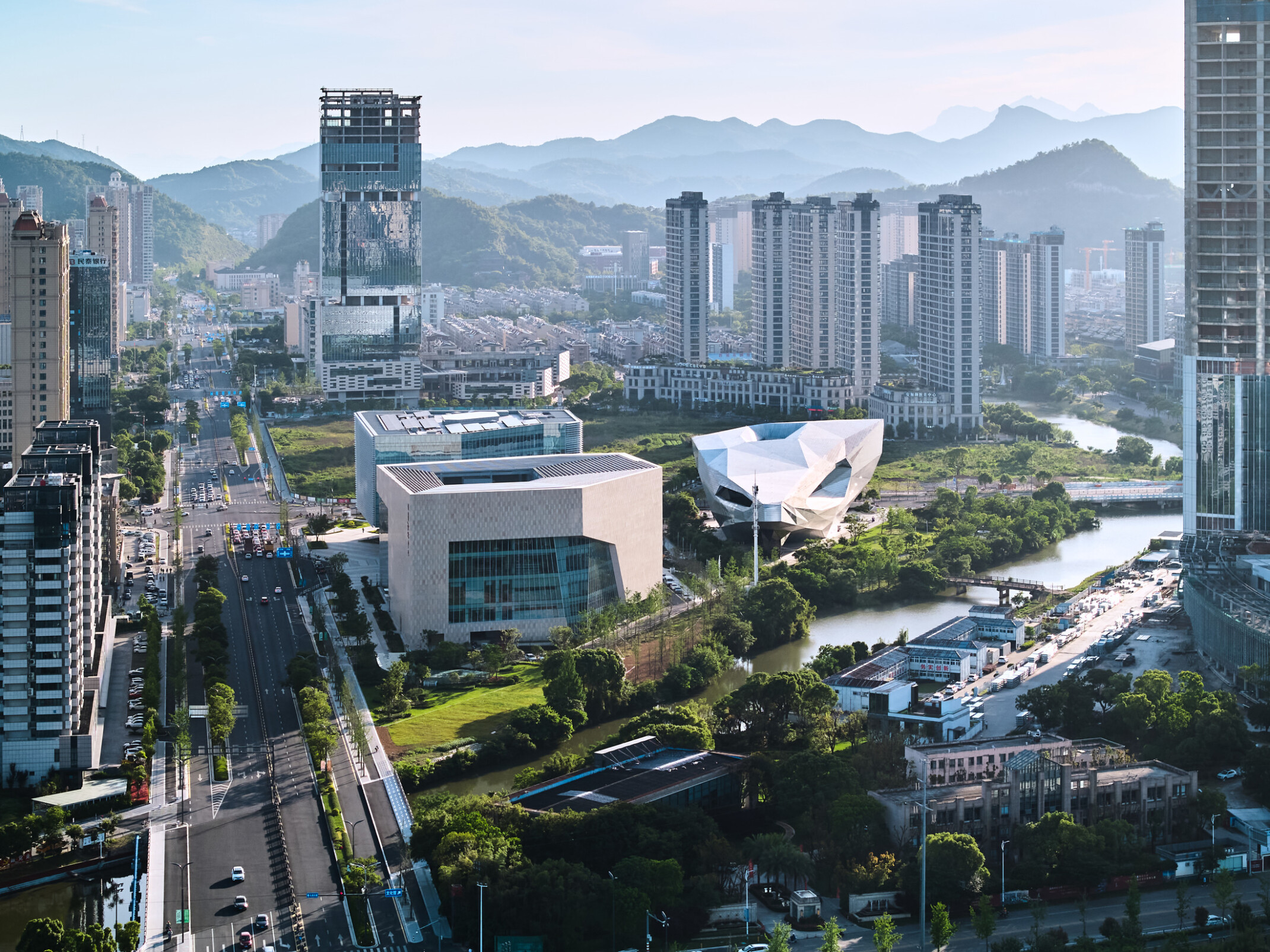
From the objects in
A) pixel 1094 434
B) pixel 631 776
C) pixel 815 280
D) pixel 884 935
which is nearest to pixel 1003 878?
pixel 884 935

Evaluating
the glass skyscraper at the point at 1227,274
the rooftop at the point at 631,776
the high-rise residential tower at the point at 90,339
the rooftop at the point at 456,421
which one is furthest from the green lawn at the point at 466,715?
the high-rise residential tower at the point at 90,339

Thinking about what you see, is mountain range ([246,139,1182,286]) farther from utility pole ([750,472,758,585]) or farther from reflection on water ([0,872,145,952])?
reflection on water ([0,872,145,952])

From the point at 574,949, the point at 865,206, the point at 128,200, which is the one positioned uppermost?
the point at 128,200

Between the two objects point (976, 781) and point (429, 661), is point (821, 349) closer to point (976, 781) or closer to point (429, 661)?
point (429, 661)

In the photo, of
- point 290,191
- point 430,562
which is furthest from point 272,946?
point 290,191

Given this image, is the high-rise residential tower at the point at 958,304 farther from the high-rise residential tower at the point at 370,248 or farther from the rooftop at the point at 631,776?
the rooftop at the point at 631,776

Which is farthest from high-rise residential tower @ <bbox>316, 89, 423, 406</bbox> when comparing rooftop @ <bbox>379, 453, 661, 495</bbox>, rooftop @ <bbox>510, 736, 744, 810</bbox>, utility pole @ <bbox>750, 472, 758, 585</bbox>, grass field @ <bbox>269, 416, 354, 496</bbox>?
rooftop @ <bbox>510, 736, 744, 810</bbox>
